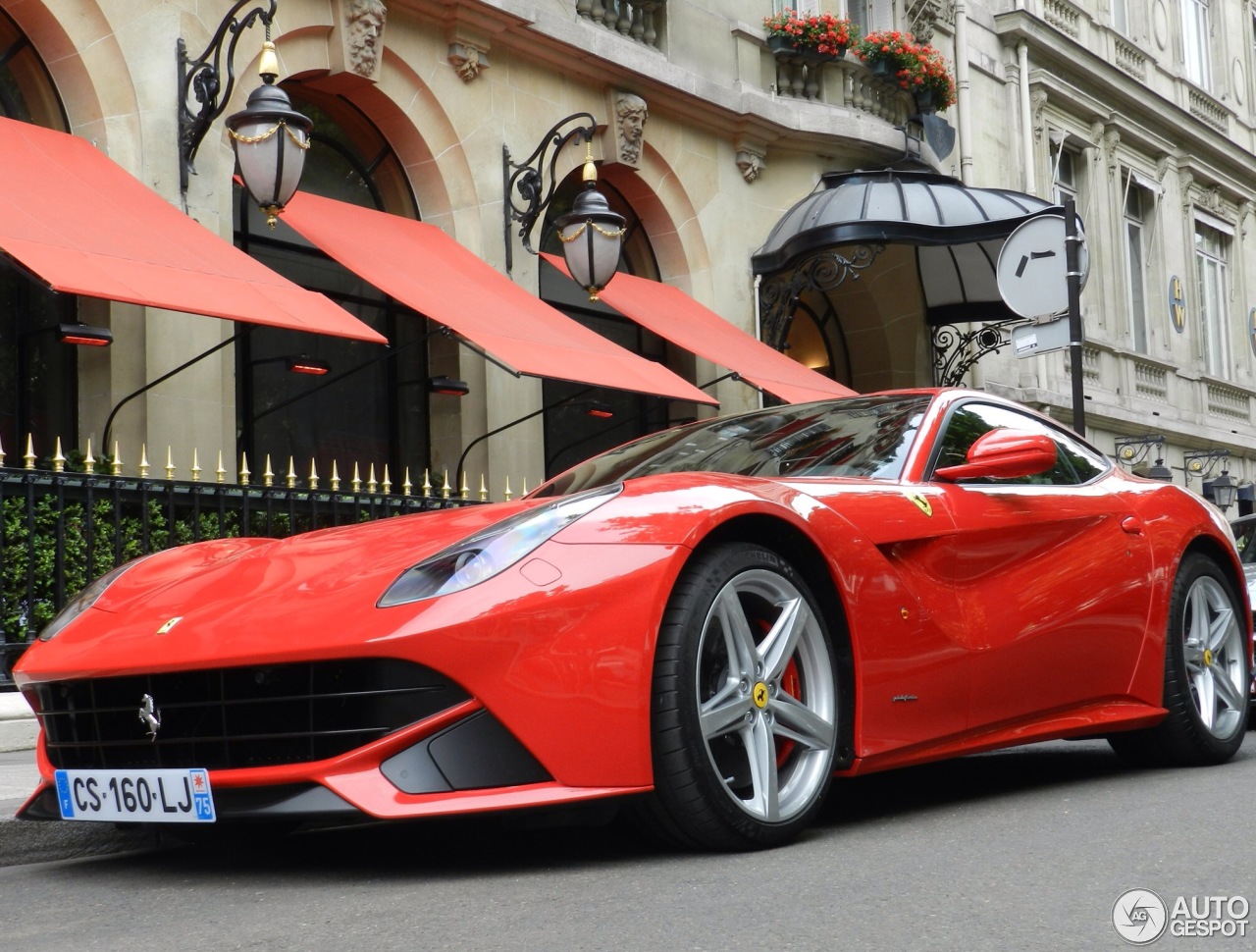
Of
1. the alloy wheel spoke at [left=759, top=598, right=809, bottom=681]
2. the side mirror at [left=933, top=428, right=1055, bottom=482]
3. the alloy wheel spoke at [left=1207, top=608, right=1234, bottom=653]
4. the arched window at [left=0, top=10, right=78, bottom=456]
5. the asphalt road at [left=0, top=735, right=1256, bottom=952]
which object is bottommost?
the asphalt road at [left=0, top=735, right=1256, bottom=952]

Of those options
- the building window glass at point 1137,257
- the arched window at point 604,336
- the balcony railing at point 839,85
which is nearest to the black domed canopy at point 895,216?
the balcony railing at point 839,85

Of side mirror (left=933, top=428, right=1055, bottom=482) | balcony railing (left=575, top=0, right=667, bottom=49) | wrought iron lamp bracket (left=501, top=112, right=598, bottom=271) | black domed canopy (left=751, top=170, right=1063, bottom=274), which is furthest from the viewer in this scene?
black domed canopy (left=751, top=170, right=1063, bottom=274)

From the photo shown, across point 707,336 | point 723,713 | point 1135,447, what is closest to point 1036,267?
point 707,336

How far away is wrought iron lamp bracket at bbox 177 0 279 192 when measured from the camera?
10055mm

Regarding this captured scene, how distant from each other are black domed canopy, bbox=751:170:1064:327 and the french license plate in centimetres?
1129

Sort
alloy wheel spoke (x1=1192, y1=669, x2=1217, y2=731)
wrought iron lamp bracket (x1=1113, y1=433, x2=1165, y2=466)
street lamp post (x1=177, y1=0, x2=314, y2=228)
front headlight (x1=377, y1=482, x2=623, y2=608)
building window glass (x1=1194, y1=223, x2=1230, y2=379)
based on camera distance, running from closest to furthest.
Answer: front headlight (x1=377, y1=482, x2=623, y2=608) < alloy wheel spoke (x1=1192, y1=669, x2=1217, y2=731) < street lamp post (x1=177, y1=0, x2=314, y2=228) < wrought iron lamp bracket (x1=1113, y1=433, x2=1165, y2=466) < building window glass (x1=1194, y1=223, x2=1230, y2=379)

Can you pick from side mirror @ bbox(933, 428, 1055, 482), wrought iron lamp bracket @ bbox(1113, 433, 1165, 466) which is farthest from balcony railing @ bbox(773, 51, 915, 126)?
side mirror @ bbox(933, 428, 1055, 482)

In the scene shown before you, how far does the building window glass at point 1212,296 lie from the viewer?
25062 mm

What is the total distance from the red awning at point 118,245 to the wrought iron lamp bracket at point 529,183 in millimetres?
Answer: 3769

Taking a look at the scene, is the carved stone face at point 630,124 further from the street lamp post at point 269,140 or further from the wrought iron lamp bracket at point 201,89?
the street lamp post at point 269,140

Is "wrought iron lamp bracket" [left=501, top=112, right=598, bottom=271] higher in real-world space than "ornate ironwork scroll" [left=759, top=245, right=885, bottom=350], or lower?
higher

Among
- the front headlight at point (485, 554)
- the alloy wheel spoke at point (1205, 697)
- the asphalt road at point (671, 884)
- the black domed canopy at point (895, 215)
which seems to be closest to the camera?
the asphalt road at point (671, 884)

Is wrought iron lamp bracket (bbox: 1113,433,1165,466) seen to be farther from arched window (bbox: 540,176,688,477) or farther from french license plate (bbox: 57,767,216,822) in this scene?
french license plate (bbox: 57,767,216,822)

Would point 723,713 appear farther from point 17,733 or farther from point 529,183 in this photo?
point 529,183
